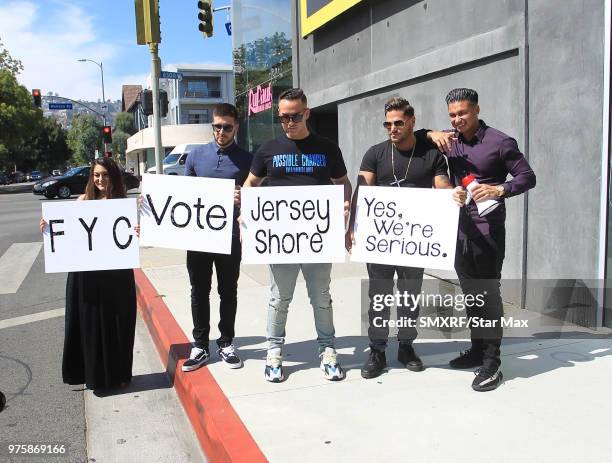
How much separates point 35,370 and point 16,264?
5.71m

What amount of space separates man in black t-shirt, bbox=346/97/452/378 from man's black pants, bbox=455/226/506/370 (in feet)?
1.25

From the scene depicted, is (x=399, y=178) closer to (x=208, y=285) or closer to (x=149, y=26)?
(x=208, y=285)

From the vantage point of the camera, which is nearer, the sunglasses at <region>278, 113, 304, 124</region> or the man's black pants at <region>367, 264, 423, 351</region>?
the sunglasses at <region>278, 113, 304, 124</region>

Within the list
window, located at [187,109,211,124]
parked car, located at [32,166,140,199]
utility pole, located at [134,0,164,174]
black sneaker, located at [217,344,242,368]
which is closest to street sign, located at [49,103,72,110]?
parked car, located at [32,166,140,199]

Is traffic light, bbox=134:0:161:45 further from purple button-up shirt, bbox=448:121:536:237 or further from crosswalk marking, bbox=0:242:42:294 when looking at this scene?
purple button-up shirt, bbox=448:121:536:237

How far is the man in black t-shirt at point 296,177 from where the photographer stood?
146 inches

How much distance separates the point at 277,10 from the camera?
11.9 metres

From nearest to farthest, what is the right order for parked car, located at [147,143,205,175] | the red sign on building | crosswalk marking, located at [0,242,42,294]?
crosswalk marking, located at [0,242,42,294], the red sign on building, parked car, located at [147,143,205,175]

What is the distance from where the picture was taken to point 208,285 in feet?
13.9

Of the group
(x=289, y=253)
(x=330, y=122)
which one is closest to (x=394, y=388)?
(x=289, y=253)

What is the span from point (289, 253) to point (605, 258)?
8.87 ft

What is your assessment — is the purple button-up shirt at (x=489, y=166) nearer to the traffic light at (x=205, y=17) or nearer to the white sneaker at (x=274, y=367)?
the white sneaker at (x=274, y=367)

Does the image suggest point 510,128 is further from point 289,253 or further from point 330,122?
point 330,122

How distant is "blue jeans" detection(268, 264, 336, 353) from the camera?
3.89 metres
